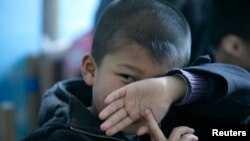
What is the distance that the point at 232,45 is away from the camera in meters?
1.53

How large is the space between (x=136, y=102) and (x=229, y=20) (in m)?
0.77

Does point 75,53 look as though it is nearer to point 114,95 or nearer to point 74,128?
point 74,128

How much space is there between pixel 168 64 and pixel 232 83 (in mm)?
144

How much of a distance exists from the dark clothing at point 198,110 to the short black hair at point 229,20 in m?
0.51

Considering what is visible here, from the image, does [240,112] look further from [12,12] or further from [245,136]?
[12,12]

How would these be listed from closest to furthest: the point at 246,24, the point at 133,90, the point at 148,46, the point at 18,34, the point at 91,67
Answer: the point at 133,90
the point at 148,46
the point at 91,67
the point at 246,24
the point at 18,34

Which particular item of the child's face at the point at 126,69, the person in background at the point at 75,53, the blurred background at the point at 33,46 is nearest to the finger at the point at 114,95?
the child's face at the point at 126,69

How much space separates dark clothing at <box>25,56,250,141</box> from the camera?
96 cm

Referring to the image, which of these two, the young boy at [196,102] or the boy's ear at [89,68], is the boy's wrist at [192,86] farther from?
the boy's ear at [89,68]

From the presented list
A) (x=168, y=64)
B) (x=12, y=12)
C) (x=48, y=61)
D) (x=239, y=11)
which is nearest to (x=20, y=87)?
(x=48, y=61)

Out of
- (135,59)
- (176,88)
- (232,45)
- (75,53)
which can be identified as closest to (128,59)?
(135,59)

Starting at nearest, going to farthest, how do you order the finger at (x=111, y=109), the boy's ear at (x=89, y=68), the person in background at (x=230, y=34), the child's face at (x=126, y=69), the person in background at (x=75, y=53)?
the finger at (x=111, y=109), the child's face at (x=126, y=69), the boy's ear at (x=89, y=68), the person in background at (x=230, y=34), the person in background at (x=75, y=53)

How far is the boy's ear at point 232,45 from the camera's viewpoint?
4.95 feet

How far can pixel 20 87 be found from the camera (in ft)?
10.1
